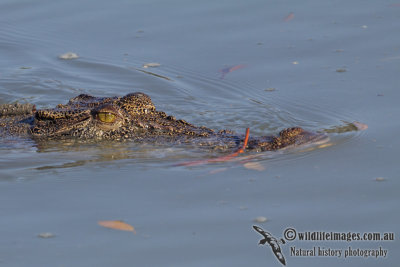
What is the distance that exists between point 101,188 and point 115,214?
700 millimetres

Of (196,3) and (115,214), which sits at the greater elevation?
(196,3)

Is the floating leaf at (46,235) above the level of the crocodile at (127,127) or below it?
below

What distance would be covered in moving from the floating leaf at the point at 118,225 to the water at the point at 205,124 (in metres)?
0.07

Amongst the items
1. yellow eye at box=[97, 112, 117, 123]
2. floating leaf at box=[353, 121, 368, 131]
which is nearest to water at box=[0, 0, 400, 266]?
floating leaf at box=[353, 121, 368, 131]

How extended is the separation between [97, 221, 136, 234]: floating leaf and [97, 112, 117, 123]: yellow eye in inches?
80.9

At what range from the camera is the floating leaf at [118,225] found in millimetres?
5535

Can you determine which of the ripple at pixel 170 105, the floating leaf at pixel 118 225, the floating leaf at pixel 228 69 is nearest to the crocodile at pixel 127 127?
the ripple at pixel 170 105

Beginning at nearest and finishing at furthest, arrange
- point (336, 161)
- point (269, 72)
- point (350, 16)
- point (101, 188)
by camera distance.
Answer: point (101, 188)
point (336, 161)
point (269, 72)
point (350, 16)

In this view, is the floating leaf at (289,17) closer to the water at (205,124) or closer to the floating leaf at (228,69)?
the water at (205,124)

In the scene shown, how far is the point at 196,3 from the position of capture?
12594 mm

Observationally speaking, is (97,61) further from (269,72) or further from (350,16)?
(350,16)

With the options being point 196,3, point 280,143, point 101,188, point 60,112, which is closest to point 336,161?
point 280,143

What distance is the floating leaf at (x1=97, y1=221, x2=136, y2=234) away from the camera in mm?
5535

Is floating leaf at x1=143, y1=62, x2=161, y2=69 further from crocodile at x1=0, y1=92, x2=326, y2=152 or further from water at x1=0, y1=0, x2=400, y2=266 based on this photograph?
crocodile at x1=0, y1=92, x2=326, y2=152
